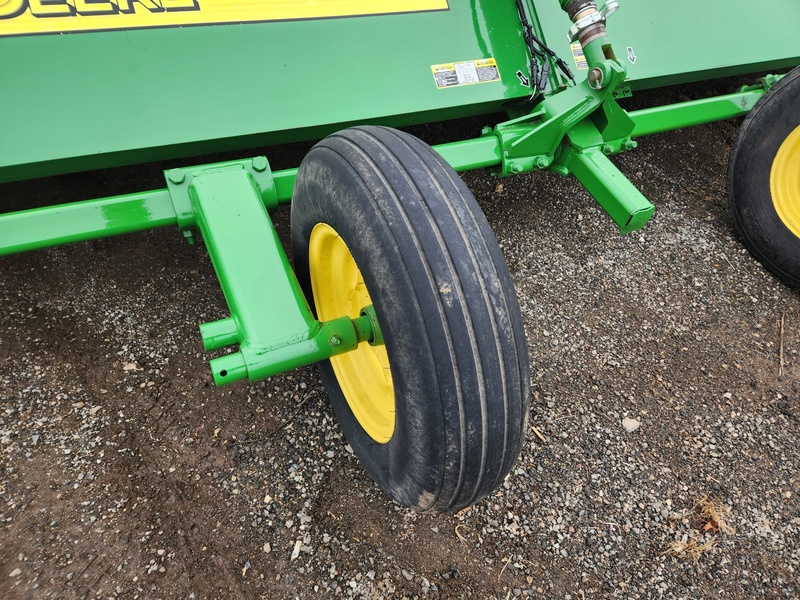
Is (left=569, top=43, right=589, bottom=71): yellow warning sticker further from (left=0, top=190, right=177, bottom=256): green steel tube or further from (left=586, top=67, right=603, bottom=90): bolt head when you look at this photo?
(left=0, top=190, right=177, bottom=256): green steel tube

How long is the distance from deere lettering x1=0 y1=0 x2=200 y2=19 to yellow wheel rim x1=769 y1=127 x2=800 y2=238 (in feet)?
7.93

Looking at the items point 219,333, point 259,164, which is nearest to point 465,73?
point 259,164

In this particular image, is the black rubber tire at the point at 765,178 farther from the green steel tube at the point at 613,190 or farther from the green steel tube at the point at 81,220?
the green steel tube at the point at 81,220

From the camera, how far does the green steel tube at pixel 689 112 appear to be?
2229 millimetres

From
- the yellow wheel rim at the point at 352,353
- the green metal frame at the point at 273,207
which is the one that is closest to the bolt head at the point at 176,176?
the green metal frame at the point at 273,207

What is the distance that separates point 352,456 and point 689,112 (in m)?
2.00

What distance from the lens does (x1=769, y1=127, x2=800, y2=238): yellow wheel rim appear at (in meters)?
2.32

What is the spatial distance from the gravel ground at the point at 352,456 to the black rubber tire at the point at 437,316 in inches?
21.8

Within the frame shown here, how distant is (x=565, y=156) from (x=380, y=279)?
1.19 metres

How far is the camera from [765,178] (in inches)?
92.9

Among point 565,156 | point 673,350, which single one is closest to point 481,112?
point 565,156

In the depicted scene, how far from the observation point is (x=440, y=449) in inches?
46.4

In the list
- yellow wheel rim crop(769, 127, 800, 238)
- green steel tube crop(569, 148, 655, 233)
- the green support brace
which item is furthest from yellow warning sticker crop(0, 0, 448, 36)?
yellow wheel rim crop(769, 127, 800, 238)

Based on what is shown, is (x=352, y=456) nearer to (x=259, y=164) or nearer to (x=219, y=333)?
(x=219, y=333)
